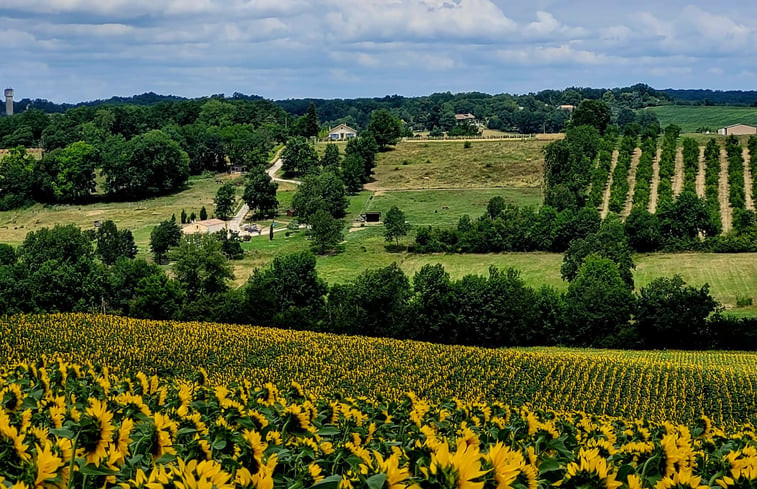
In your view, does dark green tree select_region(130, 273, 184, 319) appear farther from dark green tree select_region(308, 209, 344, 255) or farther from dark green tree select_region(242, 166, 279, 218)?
dark green tree select_region(242, 166, 279, 218)

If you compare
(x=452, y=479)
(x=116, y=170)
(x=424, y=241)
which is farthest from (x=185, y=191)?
(x=452, y=479)

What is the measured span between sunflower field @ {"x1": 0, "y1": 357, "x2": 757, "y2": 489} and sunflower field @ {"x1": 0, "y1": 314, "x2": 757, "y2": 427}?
2054 centimetres

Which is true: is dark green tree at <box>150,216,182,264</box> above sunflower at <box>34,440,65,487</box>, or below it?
below

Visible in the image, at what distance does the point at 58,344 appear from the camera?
36.6 m

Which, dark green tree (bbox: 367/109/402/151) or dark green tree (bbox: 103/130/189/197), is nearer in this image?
dark green tree (bbox: 103/130/189/197)

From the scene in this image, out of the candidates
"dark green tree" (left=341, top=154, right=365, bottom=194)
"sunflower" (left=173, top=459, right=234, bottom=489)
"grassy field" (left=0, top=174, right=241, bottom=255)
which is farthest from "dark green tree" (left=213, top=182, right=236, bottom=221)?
"sunflower" (left=173, top=459, right=234, bottom=489)

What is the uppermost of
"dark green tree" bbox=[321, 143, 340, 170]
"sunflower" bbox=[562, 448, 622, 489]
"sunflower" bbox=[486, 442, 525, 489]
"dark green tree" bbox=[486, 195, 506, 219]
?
"sunflower" bbox=[486, 442, 525, 489]

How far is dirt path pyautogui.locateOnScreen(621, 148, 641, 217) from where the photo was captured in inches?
3137

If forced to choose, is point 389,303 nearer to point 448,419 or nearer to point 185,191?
point 448,419

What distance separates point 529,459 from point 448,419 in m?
4.56

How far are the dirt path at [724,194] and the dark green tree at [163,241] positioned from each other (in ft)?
146

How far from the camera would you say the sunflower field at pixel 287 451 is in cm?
488

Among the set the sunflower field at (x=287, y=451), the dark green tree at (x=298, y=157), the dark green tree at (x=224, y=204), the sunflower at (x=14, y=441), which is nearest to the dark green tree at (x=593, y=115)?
the dark green tree at (x=298, y=157)

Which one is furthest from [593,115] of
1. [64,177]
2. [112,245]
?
[112,245]
